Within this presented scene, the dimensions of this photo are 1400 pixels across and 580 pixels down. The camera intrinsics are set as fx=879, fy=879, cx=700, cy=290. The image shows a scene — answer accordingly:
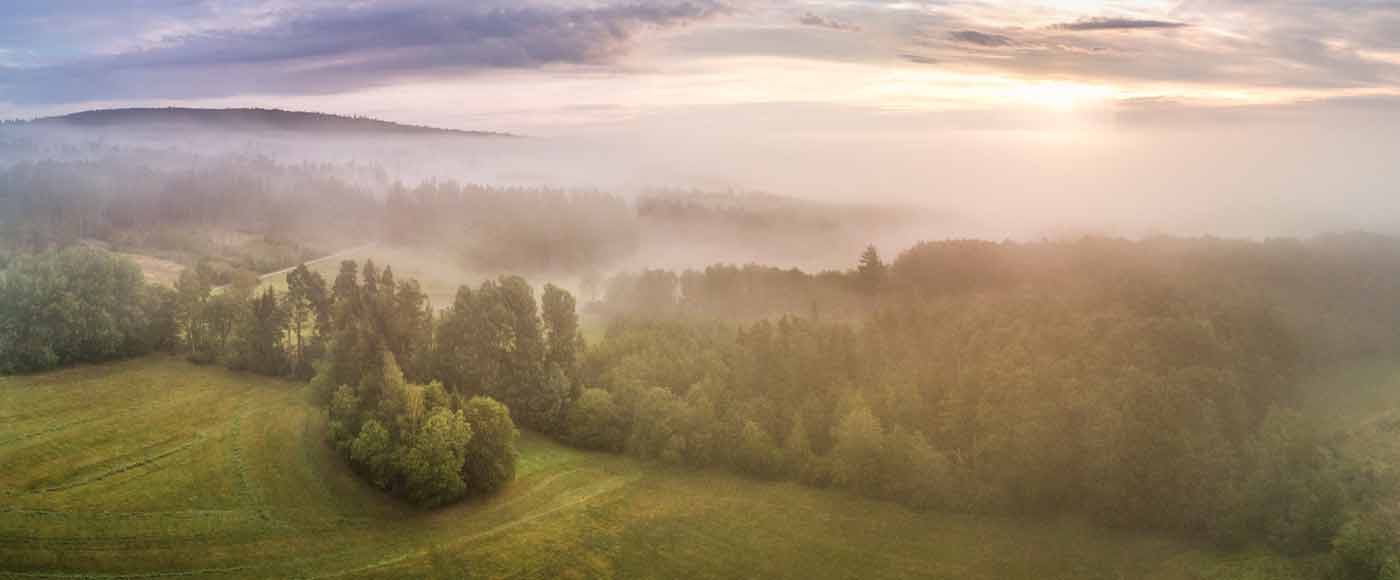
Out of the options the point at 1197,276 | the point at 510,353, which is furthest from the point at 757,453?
the point at 1197,276

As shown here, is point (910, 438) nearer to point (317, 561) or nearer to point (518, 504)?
point (518, 504)

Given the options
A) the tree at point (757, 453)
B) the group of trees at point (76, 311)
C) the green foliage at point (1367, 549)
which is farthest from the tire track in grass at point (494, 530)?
the green foliage at point (1367, 549)

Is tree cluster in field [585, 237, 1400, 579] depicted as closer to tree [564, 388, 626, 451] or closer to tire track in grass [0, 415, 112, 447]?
tree [564, 388, 626, 451]

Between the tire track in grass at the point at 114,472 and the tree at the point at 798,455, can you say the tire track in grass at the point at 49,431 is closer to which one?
the tire track in grass at the point at 114,472

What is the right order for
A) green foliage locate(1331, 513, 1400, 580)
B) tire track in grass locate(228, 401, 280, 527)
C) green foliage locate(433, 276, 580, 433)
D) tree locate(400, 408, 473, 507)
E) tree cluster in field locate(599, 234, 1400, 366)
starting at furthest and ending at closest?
green foliage locate(433, 276, 580, 433)
tree cluster in field locate(599, 234, 1400, 366)
tree locate(400, 408, 473, 507)
tire track in grass locate(228, 401, 280, 527)
green foliage locate(1331, 513, 1400, 580)

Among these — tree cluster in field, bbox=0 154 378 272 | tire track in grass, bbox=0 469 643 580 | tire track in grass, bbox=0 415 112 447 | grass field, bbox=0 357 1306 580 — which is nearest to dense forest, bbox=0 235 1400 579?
grass field, bbox=0 357 1306 580

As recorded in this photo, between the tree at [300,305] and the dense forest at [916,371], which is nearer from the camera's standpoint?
the dense forest at [916,371]
